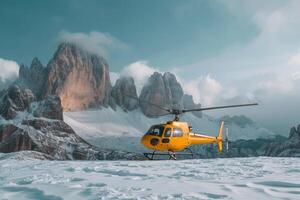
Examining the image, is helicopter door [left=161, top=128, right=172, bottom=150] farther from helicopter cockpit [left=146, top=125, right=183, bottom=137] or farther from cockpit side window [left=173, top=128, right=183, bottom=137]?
cockpit side window [left=173, top=128, right=183, bottom=137]

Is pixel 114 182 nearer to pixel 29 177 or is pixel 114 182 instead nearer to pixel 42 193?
pixel 42 193

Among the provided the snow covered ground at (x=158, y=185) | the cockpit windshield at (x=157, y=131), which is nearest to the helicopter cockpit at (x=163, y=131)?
the cockpit windshield at (x=157, y=131)

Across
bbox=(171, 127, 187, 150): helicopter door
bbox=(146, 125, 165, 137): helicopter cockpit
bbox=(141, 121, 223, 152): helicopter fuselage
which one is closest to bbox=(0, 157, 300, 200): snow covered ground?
bbox=(141, 121, 223, 152): helicopter fuselage

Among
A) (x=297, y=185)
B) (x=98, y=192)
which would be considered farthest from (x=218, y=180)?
(x=98, y=192)

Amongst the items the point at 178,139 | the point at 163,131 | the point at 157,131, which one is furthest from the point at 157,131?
the point at 178,139

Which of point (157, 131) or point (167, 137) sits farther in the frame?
point (157, 131)

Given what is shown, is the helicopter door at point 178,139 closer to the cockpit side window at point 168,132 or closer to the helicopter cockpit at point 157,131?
the cockpit side window at point 168,132

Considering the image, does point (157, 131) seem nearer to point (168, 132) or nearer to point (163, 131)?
point (163, 131)

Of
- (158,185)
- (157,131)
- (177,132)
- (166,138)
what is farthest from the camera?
(177,132)

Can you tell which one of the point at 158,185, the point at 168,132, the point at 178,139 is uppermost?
the point at 168,132

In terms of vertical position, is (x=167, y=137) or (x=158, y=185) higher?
(x=167, y=137)

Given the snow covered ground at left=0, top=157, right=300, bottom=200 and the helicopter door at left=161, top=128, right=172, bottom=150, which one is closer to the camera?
the snow covered ground at left=0, top=157, right=300, bottom=200
